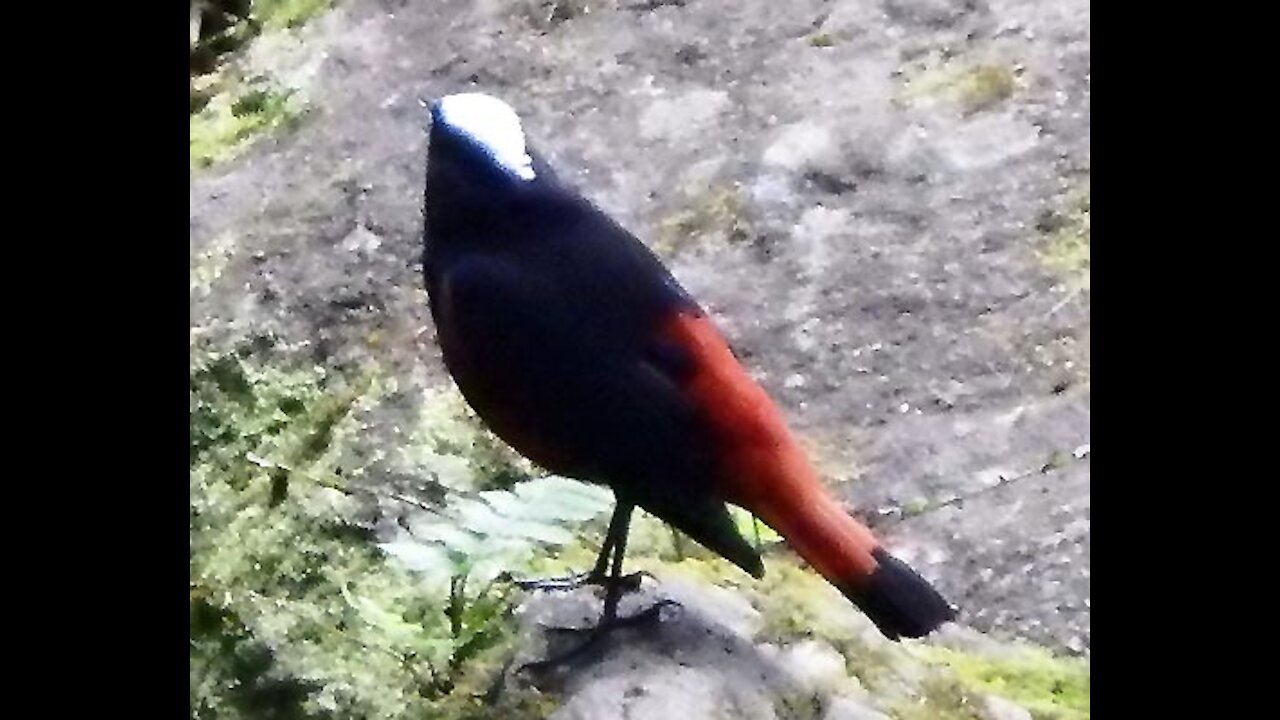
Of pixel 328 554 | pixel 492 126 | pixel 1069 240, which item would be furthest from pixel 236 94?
pixel 1069 240

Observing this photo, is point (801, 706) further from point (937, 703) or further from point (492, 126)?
point (492, 126)

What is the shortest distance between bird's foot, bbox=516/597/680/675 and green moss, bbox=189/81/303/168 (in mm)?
612

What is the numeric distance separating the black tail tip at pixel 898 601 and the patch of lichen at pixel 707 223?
0.34 m

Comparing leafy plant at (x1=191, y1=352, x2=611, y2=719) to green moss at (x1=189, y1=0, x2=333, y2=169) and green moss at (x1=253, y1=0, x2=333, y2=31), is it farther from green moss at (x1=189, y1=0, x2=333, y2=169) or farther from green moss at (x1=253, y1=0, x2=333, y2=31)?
green moss at (x1=253, y1=0, x2=333, y2=31)

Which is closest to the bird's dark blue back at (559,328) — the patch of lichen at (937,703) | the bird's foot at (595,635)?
the bird's foot at (595,635)

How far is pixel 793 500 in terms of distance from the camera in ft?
4.00

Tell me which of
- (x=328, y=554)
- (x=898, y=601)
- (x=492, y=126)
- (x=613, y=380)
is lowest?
(x=328, y=554)

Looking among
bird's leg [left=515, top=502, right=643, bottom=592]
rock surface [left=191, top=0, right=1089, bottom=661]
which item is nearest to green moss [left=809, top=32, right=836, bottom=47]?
rock surface [left=191, top=0, right=1089, bottom=661]

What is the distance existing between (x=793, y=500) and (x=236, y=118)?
724mm

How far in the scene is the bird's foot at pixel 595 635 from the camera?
4.13 feet

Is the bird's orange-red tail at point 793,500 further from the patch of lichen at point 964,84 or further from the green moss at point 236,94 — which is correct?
the green moss at point 236,94

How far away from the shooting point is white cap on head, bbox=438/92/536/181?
4.31 ft
